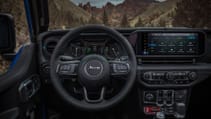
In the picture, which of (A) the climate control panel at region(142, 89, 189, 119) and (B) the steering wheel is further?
(A) the climate control panel at region(142, 89, 189, 119)

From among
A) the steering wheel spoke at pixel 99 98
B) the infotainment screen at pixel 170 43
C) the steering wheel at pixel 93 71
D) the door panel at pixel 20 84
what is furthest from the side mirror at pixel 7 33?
the infotainment screen at pixel 170 43

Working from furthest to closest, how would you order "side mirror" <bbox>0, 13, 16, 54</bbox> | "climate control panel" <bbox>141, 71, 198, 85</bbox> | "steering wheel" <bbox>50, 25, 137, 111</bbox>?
"climate control panel" <bbox>141, 71, 198, 85</bbox>, "steering wheel" <bbox>50, 25, 137, 111</bbox>, "side mirror" <bbox>0, 13, 16, 54</bbox>

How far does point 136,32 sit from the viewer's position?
9.80 feet

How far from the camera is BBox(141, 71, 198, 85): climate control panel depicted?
2965mm

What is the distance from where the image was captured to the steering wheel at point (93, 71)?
254cm

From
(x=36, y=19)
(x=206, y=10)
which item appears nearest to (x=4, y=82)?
(x=36, y=19)

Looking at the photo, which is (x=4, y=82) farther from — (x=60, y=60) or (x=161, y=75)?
(x=161, y=75)

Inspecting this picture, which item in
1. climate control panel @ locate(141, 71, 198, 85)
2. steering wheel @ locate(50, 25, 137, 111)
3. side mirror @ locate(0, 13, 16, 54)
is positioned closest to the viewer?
side mirror @ locate(0, 13, 16, 54)

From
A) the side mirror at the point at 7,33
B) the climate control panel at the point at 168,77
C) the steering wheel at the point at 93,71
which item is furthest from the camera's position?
the climate control panel at the point at 168,77

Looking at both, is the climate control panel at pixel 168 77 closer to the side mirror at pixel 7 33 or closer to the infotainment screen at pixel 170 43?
the infotainment screen at pixel 170 43

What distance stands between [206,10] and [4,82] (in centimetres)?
1669

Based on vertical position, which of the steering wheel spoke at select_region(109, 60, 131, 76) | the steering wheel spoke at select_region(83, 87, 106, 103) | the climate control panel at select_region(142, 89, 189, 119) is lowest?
the climate control panel at select_region(142, 89, 189, 119)

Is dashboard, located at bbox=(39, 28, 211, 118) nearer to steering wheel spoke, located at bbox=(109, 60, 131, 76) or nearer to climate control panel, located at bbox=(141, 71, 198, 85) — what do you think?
climate control panel, located at bbox=(141, 71, 198, 85)

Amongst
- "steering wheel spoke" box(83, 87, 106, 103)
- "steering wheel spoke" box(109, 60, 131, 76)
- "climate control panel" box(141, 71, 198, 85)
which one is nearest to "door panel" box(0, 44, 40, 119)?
"steering wheel spoke" box(83, 87, 106, 103)
